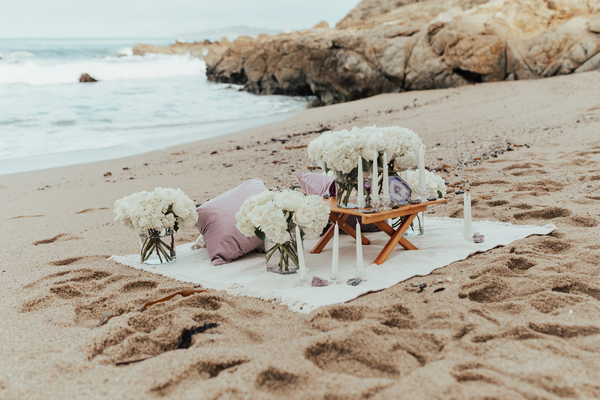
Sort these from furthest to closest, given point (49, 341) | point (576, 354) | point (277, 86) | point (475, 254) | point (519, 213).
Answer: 1. point (277, 86)
2. point (519, 213)
3. point (475, 254)
4. point (49, 341)
5. point (576, 354)

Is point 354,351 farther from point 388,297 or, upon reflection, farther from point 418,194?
point 418,194

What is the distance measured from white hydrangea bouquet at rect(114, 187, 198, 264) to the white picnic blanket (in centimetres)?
12

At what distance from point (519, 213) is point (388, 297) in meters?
2.06

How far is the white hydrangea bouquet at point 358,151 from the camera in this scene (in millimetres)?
3062

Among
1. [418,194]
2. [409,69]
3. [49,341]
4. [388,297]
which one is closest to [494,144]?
[418,194]

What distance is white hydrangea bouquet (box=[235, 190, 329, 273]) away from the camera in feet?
9.84

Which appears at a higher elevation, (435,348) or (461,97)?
(461,97)

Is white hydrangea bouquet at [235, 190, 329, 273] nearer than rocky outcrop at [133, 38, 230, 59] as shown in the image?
Yes

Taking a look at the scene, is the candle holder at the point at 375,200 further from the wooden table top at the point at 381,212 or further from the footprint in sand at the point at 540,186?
the footprint in sand at the point at 540,186

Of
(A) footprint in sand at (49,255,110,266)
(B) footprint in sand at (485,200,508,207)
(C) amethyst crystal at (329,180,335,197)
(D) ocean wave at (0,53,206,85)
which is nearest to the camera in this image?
(C) amethyst crystal at (329,180,335,197)

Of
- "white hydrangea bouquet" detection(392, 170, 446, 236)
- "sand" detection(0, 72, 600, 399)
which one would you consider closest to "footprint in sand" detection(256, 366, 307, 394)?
"sand" detection(0, 72, 600, 399)

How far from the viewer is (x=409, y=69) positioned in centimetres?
1444

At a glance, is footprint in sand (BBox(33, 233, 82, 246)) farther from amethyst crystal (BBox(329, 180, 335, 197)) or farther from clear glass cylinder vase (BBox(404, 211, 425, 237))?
clear glass cylinder vase (BBox(404, 211, 425, 237))

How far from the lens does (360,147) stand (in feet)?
10.1
